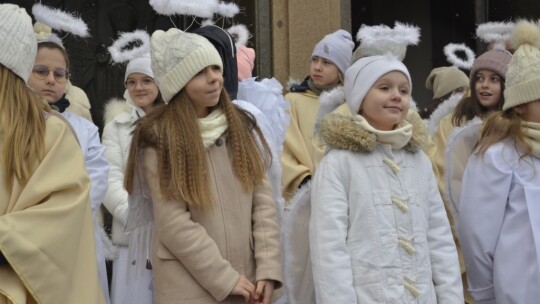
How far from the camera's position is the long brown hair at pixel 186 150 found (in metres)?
4.09

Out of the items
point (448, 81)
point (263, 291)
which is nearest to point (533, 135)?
point (263, 291)

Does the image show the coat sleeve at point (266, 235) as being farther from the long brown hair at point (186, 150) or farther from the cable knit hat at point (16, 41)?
the cable knit hat at point (16, 41)

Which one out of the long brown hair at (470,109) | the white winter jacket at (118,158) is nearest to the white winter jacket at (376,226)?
the white winter jacket at (118,158)

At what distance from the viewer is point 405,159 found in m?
4.36

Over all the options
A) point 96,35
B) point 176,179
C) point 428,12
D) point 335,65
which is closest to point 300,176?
point 335,65

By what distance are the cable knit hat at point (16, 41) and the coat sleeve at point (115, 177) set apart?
171cm

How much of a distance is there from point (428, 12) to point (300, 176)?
6.42 m

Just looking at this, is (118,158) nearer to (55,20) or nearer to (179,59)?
(55,20)

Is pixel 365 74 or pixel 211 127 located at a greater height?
pixel 365 74

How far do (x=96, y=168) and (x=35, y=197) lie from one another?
4.76 ft

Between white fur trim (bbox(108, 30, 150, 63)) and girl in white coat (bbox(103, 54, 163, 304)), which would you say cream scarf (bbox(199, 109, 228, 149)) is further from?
white fur trim (bbox(108, 30, 150, 63))

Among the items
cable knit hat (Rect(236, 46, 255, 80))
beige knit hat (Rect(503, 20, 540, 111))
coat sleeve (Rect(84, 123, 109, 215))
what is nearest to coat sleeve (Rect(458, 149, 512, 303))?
beige knit hat (Rect(503, 20, 540, 111))

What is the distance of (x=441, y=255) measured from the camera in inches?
170

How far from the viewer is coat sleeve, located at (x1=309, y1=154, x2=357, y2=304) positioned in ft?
13.1
